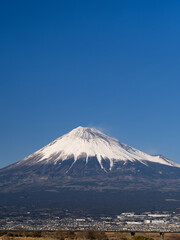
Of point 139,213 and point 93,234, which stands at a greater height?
point 139,213

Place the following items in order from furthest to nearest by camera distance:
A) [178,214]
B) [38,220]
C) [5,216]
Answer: [178,214]
[5,216]
[38,220]

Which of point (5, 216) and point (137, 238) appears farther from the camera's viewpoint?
point (5, 216)

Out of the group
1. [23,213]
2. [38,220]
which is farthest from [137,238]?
[23,213]

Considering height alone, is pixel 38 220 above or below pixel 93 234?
above

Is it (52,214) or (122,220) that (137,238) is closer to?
(122,220)

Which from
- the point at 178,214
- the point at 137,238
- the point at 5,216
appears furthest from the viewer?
the point at 178,214

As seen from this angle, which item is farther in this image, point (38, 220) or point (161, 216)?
point (161, 216)

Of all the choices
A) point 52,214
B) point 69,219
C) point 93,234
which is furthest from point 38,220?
point 93,234

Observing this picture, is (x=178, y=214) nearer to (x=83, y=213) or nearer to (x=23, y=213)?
(x=83, y=213)

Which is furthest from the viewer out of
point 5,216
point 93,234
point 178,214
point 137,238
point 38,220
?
point 178,214
